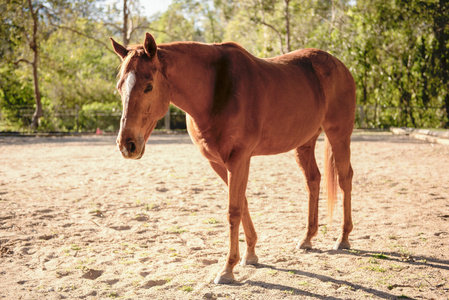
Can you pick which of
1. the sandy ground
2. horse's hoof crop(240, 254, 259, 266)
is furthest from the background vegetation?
horse's hoof crop(240, 254, 259, 266)

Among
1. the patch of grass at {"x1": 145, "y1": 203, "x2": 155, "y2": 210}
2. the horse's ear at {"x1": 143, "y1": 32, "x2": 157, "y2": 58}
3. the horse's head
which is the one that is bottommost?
the patch of grass at {"x1": 145, "y1": 203, "x2": 155, "y2": 210}

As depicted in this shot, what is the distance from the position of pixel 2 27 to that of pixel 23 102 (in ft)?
20.1

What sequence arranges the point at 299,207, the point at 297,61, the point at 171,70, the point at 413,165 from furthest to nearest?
the point at 413,165, the point at 299,207, the point at 297,61, the point at 171,70

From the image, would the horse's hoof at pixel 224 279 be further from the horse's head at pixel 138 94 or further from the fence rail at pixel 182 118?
the fence rail at pixel 182 118

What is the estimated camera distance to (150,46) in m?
2.95

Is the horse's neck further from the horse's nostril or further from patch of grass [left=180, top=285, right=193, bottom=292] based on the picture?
patch of grass [left=180, top=285, right=193, bottom=292]

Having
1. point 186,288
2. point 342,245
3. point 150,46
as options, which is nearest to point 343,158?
point 342,245

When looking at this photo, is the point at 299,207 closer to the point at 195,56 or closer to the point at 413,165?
the point at 195,56

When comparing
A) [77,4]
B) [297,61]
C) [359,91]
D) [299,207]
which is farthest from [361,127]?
[297,61]

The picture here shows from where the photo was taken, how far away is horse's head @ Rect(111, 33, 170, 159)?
292 cm

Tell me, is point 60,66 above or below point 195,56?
above

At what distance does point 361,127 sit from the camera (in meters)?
22.4

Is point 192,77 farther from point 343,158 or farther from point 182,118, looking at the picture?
point 182,118

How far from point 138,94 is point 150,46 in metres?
0.33
